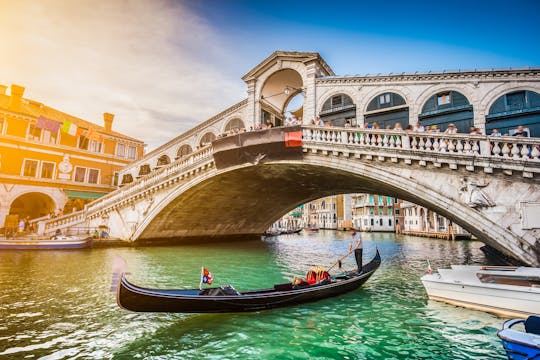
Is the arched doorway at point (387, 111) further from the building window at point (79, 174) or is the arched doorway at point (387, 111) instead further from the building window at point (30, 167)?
the building window at point (30, 167)

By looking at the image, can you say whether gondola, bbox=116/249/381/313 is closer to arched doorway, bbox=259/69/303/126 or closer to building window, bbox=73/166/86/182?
arched doorway, bbox=259/69/303/126

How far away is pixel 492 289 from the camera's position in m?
5.60

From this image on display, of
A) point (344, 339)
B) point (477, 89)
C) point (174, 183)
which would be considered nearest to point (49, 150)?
point (174, 183)

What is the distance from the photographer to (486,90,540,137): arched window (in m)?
9.88

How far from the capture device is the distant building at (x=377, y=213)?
1816 inches

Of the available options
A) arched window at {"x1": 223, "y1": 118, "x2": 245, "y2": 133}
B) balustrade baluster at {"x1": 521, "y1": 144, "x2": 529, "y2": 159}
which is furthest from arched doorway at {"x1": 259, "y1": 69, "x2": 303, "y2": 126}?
balustrade baluster at {"x1": 521, "y1": 144, "x2": 529, "y2": 159}

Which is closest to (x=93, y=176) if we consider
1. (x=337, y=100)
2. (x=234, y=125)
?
(x=234, y=125)

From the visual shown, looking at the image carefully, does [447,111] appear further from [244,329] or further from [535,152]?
[244,329]

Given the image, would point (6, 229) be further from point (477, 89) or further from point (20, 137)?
point (477, 89)

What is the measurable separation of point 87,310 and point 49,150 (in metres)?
19.8

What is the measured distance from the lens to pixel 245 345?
432cm

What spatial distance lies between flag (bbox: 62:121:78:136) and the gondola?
66.8 ft

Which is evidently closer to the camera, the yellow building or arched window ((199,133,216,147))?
the yellow building

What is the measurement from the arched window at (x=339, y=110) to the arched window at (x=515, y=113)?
5.21 metres
